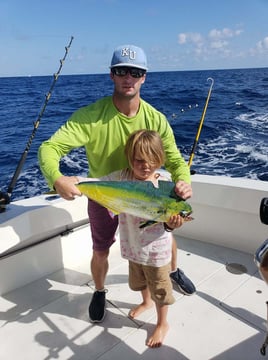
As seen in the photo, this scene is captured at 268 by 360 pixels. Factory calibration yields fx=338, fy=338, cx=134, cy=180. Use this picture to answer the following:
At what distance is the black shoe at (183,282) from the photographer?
2.40 meters

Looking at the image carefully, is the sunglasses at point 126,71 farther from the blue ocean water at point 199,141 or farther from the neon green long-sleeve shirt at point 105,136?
the blue ocean water at point 199,141

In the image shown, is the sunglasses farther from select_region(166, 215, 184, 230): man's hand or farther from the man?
select_region(166, 215, 184, 230): man's hand

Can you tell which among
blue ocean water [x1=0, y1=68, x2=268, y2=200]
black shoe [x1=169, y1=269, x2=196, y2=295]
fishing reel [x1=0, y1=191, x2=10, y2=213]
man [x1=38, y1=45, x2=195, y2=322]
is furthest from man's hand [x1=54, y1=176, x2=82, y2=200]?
blue ocean water [x1=0, y1=68, x2=268, y2=200]

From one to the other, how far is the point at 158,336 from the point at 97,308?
1.46 ft

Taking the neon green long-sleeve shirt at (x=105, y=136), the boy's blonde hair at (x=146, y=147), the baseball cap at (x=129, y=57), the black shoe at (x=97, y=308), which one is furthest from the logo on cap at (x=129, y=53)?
the black shoe at (x=97, y=308)

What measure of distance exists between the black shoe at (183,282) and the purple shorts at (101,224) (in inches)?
24.6

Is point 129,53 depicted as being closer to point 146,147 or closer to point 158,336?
point 146,147

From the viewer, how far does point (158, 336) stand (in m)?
1.95

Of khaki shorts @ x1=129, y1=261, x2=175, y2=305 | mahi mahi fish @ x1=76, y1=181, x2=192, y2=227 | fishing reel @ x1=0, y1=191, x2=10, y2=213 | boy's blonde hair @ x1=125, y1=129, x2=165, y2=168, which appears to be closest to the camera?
mahi mahi fish @ x1=76, y1=181, x2=192, y2=227

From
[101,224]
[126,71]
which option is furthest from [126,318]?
[126,71]

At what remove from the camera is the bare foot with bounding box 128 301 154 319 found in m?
2.18

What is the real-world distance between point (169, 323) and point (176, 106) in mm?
12773

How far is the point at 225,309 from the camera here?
2.24m

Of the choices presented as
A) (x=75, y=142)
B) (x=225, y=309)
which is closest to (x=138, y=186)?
(x=75, y=142)
